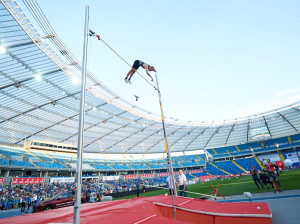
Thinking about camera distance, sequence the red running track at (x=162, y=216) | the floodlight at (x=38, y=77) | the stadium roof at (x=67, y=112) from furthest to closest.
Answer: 1. the floodlight at (x=38, y=77)
2. the stadium roof at (x=67, y=112)
3. the red running track at (x=162, y=216)

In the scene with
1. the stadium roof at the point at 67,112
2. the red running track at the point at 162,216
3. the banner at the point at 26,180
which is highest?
the stadium roof at the point at 67,112

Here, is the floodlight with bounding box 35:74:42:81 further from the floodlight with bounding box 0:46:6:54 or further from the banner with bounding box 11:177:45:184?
the banner with bounding box 11:177:45:184

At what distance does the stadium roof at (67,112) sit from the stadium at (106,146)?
0.09 m

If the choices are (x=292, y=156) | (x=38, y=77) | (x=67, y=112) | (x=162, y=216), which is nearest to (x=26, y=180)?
(x=67, y=112)

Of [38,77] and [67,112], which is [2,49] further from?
[67,112]

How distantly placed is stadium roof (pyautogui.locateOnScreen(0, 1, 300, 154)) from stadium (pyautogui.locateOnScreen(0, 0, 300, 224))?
0.09 metres

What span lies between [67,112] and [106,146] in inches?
697

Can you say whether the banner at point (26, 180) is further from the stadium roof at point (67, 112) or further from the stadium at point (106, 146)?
the stadium roof at point (67, 112)

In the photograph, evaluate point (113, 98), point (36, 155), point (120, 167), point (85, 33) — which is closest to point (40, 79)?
point (113, 98)

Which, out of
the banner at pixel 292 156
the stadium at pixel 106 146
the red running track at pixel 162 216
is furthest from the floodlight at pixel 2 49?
the banner at pixel 292 156

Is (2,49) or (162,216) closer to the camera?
(162,216)

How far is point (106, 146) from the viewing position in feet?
130

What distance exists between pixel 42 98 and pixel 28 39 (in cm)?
893

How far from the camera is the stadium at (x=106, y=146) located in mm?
4641
